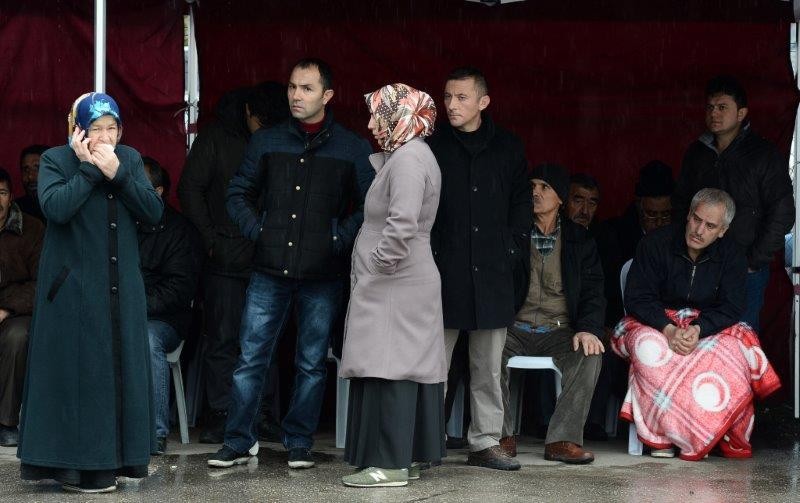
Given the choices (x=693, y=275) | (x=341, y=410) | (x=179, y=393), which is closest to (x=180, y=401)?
(x=179, y=393)

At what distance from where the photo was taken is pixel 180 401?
746cm

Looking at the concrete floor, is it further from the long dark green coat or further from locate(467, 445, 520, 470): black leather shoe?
the long dark green coat

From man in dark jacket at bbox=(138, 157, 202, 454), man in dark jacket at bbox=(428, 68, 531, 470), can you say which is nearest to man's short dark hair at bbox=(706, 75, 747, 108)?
man in dark jacket at bbox=(428, 68, 531, 470)

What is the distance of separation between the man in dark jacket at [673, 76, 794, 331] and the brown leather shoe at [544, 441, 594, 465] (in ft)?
4.38

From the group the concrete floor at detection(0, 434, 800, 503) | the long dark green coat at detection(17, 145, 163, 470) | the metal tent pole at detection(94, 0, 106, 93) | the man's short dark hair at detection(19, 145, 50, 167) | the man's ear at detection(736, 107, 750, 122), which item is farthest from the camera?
the man's short dark hair at detection(19, 145, 50, 167)

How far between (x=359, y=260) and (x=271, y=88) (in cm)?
175

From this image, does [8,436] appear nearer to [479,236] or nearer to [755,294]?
[479,236]

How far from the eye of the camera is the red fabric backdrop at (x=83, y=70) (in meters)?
8.67

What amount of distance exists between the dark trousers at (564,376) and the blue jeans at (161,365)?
1.75 meters

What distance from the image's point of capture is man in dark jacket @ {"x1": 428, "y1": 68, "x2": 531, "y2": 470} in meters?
6.71

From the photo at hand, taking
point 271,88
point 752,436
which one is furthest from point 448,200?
point 752,436

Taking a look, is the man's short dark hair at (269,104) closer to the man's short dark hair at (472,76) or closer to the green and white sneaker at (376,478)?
the man's short dark hair at (472,76)

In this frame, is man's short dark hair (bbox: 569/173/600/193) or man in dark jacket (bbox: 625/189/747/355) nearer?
man in dark jacket (bbox: 625/189/747/355)

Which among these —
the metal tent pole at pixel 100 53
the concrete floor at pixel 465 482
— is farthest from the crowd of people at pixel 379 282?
the metal tent pole at pixel 100 53
